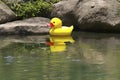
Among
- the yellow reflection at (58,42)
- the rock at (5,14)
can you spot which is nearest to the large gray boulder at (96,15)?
the yellow reflection at (58,42)

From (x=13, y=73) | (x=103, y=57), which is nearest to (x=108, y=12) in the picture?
(x=103, y=57)

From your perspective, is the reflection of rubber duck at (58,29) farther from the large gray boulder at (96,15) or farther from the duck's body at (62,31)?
the large gray boulder at (96,15)

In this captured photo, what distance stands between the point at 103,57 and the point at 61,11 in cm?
522

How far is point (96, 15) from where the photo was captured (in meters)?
12.5

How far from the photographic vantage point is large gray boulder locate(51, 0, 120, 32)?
1247cm

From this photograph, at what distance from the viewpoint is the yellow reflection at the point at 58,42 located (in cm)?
948

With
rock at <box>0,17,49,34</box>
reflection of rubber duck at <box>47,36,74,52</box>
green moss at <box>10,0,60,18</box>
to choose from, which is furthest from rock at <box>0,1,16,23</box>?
reflection of rubber duck at <box>47,36,74,52</box>

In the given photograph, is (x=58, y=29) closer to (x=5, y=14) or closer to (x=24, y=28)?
(x=24, y=28)

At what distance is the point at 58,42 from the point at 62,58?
→ 2.66 metres

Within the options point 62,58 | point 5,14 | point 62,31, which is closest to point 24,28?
point 5,14

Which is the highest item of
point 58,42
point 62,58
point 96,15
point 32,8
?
point 62,58

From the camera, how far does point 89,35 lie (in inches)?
476

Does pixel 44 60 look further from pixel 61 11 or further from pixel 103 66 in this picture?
pixel 61 11

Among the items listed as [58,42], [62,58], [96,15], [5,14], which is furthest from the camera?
[5,14]
